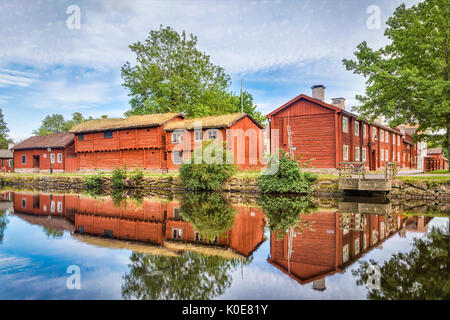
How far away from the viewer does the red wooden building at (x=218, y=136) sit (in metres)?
28.9

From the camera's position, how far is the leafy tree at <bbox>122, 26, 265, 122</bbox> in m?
39.0

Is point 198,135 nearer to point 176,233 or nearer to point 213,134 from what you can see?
point 213,134

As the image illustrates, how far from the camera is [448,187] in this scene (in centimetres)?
1686

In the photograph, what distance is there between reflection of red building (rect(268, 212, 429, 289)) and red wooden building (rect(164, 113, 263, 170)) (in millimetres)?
18167

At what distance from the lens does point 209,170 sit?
76.7 ft

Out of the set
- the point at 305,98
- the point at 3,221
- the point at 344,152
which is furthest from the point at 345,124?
the point at 3,221

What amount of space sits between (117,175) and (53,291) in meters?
24.0

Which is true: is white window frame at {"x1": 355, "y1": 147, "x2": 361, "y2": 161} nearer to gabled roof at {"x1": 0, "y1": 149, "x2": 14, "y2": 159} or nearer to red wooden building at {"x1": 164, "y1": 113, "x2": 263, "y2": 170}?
red wooden building at {"x1": 164, "y1": 113, "x2": 263, "y2": 170}

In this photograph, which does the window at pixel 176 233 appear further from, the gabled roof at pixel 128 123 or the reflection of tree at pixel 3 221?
the gabled roof at pixel 128 123

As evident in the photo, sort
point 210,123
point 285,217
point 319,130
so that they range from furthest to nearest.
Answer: point 210,123, point 319,130, point 285,217

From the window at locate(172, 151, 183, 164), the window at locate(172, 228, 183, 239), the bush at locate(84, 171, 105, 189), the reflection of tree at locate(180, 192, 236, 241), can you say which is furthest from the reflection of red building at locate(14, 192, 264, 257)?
the window at locate(172, 151, 183, 164)

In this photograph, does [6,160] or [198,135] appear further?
[6,160]

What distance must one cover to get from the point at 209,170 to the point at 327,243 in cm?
1606
